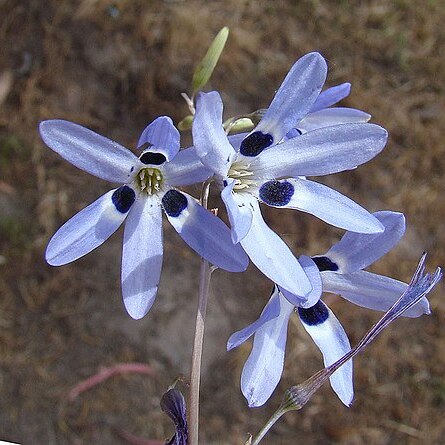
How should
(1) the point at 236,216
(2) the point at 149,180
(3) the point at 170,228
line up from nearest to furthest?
(1) the point at 236,216, (2) the point at 149,180, (3) the point at 170,228

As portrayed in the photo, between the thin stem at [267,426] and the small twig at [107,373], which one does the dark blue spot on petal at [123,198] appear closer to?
the thin stem at [267,426]

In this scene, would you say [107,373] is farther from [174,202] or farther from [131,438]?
[174,202]

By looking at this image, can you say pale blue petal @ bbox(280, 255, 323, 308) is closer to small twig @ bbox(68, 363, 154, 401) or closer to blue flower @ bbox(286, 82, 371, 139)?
blue flower @ bbox(286, 82, 371, 139)

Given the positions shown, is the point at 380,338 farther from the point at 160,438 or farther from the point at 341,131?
the point at 341,131

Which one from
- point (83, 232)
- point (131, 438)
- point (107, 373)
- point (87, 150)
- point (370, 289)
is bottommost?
point (131, 438)

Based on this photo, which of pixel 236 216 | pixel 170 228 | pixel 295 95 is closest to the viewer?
pixel 236 216

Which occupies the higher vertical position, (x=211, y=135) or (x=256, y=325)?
(x=211, y=135)

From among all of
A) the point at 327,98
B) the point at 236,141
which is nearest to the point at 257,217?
the point at 236,141

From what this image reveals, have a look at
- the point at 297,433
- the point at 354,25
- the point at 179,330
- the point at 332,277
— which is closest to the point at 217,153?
the point at 332,277

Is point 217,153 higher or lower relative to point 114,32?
higher
